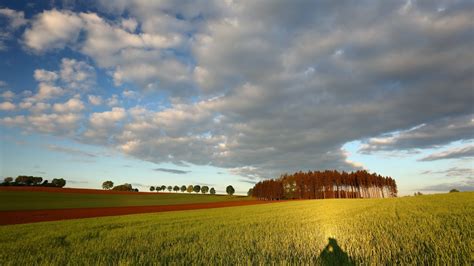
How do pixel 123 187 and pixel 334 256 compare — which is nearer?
pixel 334 256

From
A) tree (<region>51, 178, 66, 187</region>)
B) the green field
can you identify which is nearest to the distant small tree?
tree (<region>51, 178, 66, 187</region>)

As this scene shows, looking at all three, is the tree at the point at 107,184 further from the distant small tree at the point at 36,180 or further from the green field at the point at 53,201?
the green field at the point at 53,201

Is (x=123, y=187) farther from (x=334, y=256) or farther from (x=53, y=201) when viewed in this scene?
(x=334, y=256)

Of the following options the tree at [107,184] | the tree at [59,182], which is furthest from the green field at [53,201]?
the tree at [107,184]

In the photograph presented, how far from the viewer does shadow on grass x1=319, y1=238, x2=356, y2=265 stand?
6.40m

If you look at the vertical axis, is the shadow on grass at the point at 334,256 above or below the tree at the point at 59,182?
below

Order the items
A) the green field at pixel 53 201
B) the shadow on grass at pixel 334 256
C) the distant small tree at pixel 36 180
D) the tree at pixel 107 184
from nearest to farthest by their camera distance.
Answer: the shadow on grass at pixel 334 256 < the green field at pixel 53 201 < the distant small tree at pixel 36 180 < the tree at pixel 107 184

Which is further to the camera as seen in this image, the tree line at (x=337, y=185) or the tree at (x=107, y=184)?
the tree at (x=107, y=184)

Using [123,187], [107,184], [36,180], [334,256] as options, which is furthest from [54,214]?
[107,184]

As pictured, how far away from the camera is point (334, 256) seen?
7035 mm

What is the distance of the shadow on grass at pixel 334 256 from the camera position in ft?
21.0

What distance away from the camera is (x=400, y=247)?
7844mm

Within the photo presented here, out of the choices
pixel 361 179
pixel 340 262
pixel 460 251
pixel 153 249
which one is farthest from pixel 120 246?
pixel 361 179

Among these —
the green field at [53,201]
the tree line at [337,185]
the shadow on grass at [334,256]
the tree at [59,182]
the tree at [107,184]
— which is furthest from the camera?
the tree at [107,184]
